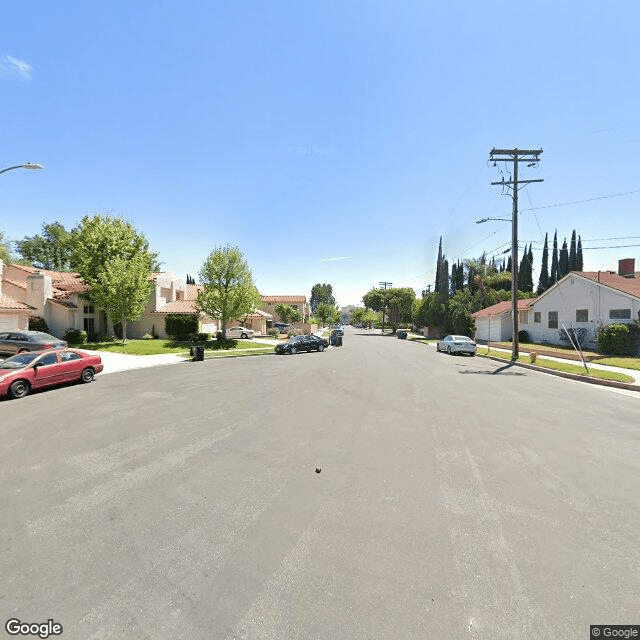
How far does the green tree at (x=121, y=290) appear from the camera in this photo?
2838 centimetres

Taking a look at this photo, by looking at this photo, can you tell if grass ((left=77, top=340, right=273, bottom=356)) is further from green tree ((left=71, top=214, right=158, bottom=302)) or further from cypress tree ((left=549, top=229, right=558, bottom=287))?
cypress tree ((left=549, top=229, right=558, bottom=287))

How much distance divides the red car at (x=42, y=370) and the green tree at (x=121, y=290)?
627 inches

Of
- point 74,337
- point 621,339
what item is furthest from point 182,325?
point 621,339

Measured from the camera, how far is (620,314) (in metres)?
24.2

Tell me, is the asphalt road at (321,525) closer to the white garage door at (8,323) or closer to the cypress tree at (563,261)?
the white garage door at (8,323)

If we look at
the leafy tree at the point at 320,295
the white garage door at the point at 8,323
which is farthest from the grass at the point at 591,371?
the leafy tree at the point at 320,295

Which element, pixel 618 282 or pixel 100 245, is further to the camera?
pixel 100 245

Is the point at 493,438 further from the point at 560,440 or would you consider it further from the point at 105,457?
the point at 105,457

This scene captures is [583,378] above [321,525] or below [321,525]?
above

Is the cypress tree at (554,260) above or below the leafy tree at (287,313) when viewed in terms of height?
above

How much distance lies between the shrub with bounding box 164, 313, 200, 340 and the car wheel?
2232 centimetres

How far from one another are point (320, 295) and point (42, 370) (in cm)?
14812

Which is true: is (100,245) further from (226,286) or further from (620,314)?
(620,314)

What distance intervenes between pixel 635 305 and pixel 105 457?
3064 centimetres
